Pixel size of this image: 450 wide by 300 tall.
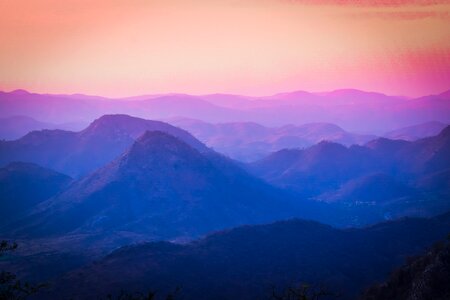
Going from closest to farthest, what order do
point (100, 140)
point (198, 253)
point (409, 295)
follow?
point (409, 295), point (198, 253), point (100, 140)

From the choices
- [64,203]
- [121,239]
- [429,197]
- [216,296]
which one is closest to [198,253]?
[216,296]

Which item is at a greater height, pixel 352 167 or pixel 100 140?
pixel 100 140

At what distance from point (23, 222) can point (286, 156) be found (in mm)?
108793

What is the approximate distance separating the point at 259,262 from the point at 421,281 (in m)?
29.7

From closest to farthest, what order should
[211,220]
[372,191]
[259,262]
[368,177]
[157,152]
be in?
[259,262] < [211,220] < [157,152] < [372,191] < [368,177]

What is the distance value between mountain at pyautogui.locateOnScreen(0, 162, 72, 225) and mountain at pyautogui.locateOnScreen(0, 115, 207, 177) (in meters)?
30.7

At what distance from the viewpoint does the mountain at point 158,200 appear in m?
102

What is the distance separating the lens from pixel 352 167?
177250mm

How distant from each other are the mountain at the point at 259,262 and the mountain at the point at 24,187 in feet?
187

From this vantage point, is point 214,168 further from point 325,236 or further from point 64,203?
point 325,236

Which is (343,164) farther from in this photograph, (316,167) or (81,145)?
(81,145)

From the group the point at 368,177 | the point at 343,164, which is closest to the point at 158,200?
the point at 368,177

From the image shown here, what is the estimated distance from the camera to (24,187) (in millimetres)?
120438

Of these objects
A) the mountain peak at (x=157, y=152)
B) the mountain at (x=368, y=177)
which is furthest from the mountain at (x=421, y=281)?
the mountain peak at (x=157, y=152)
